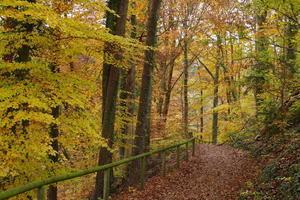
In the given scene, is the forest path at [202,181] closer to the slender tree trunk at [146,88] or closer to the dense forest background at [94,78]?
the dense forest background at [94,78]

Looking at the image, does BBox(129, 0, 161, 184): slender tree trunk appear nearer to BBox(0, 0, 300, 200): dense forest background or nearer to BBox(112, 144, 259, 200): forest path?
BBox(0, 0, 300, 200): dense forest background

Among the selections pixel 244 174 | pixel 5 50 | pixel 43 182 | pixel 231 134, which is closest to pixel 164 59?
pixel 231 134

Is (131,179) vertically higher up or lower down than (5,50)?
lower down

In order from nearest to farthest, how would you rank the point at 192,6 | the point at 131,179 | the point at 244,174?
the point at 244,174
the point at 131,179
the point at 192,6

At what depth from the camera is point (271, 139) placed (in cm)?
1140

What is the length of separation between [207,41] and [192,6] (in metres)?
2.97

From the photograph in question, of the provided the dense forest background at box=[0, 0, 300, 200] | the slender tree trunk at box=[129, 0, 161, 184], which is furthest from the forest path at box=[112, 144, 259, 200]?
the slender tree trunk at box=[129, 0, 161, 184]

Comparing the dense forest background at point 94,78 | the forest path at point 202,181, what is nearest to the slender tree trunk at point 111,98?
the dense forest background at point 94,78

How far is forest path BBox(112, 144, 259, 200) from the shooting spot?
7.84 m

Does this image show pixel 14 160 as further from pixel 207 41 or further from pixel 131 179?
pixel 207 41

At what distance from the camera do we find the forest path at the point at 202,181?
7.84 metres

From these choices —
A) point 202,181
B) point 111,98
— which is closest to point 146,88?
point 111,98

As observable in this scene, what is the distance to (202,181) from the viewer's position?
9336 mm

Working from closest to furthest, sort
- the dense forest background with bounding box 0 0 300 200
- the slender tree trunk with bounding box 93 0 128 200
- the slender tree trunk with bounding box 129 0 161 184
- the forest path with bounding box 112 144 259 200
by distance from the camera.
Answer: the dense forest background with bounding box 0 0 300 200 < the forest path with bounding box 112 144 259 200 < the slender tree trunk with bounding box 93 0 128 200 < the slender tree trunk with bounding box 129 0 161 184
